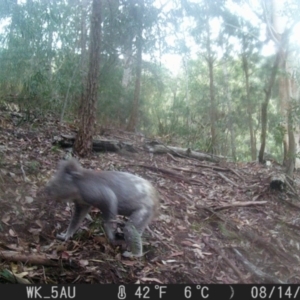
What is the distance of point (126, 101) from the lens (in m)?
2.57

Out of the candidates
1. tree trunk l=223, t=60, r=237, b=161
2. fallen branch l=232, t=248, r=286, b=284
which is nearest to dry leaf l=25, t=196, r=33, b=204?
fallen branch l=232, t=248, r=286, b=284

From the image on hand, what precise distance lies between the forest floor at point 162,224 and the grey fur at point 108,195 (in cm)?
6

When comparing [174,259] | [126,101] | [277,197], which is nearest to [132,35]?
[126,101]

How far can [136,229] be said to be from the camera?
2121 mm

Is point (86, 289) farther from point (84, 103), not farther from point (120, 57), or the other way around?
point (120, 57)

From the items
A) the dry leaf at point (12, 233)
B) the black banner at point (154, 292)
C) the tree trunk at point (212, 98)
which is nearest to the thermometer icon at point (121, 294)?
the black banner at point (154, 292)

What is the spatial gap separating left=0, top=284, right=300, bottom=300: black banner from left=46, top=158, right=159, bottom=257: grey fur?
1.26ft

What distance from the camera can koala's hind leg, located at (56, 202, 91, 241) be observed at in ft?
6.54

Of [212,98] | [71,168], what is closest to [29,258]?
[71,168]

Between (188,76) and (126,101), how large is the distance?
1.46 ft

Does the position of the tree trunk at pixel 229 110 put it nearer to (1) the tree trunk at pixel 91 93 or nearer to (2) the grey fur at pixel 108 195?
(2) the grey fur at pixel 108 195

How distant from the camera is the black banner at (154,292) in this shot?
62.1 inches

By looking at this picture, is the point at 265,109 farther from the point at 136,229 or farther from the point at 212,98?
the point at 136,229

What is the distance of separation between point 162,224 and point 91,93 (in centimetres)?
124
